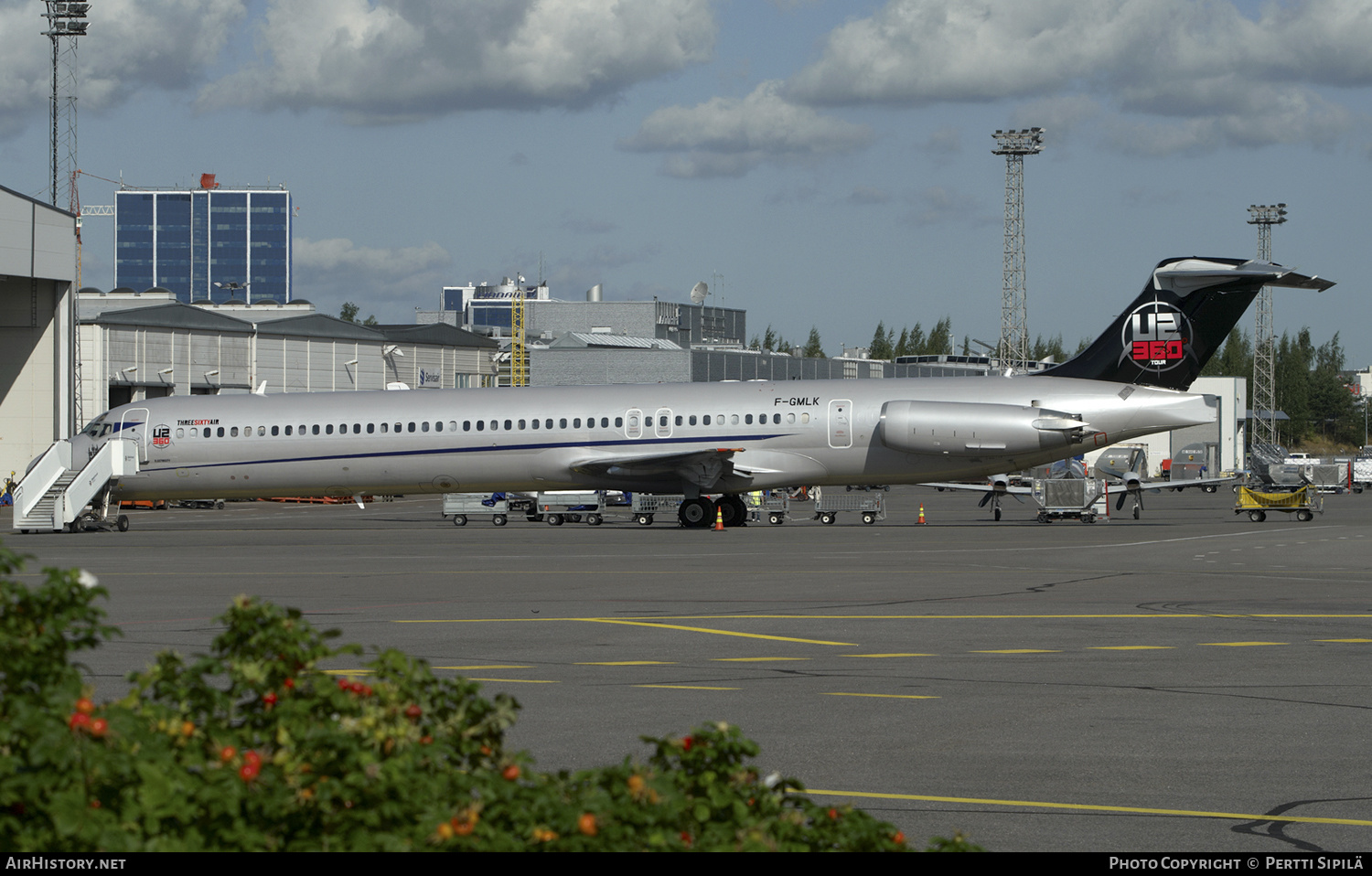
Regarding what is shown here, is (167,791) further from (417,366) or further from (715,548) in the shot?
(417,366)

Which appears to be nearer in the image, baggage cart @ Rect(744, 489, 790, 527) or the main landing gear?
the main landing gear

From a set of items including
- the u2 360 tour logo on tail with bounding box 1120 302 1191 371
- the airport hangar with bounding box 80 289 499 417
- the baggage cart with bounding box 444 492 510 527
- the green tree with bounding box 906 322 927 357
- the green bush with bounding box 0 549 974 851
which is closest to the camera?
the green bush with bounding box 0 549 974 851

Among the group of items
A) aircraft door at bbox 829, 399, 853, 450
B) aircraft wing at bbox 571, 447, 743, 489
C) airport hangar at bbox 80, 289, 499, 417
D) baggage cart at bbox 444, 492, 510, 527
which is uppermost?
airport hangar at bbox 80, 289, 499, 417

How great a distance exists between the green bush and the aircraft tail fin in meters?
35.6

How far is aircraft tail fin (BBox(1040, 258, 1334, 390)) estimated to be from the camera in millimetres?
38031

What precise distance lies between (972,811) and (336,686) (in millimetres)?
4116

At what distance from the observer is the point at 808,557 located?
2623cm

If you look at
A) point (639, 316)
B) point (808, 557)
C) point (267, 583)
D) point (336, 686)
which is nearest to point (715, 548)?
point (808, 557)

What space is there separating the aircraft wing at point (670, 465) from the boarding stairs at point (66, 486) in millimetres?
12599

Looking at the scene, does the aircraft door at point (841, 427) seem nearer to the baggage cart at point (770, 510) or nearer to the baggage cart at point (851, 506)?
the baggage cart at point (770, 510)

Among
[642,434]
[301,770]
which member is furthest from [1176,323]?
[301,770]

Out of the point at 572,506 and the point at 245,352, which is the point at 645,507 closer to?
the point at 572,506

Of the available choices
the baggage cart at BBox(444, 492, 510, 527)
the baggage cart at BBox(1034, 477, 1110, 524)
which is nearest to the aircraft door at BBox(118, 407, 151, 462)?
the baggage cart at BBox(444, 492, 510, 527)

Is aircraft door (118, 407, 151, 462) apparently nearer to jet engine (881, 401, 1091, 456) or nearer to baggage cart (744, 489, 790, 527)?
baggage cart (744, 489, 790, 527)
